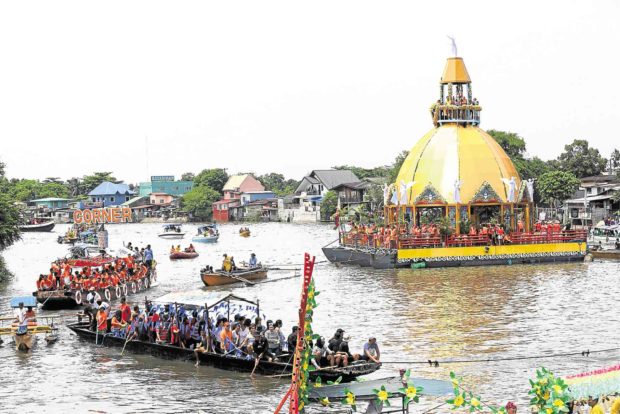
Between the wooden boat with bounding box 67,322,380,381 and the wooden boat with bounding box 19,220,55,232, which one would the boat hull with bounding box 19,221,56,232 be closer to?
the wooden boat with bounding box 19,220,55,232

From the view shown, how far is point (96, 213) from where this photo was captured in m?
142

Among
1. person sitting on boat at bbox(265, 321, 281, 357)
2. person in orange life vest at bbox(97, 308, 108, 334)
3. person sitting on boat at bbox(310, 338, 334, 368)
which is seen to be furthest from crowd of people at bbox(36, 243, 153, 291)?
person sitting on boat at bbox(310, 338, 334, 368)

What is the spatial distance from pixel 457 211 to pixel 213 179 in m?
109

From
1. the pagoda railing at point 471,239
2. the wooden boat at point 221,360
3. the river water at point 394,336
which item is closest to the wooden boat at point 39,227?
the river water at point 394,336

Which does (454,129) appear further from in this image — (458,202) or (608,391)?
(608,391)

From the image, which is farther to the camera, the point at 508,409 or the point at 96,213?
the point at 96,213

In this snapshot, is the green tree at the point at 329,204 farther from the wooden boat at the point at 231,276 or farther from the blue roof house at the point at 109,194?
the wooden boat at the point at 231,276

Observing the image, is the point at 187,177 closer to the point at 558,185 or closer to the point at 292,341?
the point at 558,185

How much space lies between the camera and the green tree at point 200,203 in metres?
153

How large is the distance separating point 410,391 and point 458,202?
127 feet

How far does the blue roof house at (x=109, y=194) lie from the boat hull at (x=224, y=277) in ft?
404

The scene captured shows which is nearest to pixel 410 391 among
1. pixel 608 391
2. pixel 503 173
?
pixel 608 391

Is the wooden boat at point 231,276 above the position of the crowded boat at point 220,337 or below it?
above

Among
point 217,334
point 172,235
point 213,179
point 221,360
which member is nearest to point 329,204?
point 172,235
